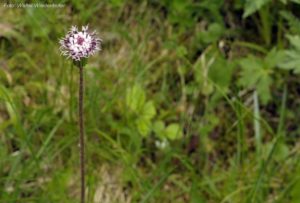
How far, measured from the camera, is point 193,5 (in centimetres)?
280

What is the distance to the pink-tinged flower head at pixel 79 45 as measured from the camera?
151 centimetres

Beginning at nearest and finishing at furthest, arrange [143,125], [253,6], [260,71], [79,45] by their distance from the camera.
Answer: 1. [79,45]
2. [253,6]
3. [143,125]
4. [260,71]

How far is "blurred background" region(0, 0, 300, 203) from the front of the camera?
2.23 metres

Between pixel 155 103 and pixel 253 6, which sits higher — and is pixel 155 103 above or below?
below

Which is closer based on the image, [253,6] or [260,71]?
[253,6]

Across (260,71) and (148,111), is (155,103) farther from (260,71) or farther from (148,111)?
(260,71)

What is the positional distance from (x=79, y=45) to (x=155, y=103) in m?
1.09

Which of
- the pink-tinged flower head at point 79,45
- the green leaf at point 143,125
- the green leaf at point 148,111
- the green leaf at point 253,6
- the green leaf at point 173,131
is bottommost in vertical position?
the green leaf at point 173,131

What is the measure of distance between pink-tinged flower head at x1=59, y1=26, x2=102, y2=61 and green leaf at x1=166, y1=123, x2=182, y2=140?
3.03 feet

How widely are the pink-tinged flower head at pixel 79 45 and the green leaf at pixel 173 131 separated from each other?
0.92m

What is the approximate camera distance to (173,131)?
96.3 inches

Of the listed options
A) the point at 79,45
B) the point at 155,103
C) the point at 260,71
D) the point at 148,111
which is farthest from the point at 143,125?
the point at 79,45

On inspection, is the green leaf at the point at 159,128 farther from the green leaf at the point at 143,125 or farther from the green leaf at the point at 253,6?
the green leaf at the point at 253,6

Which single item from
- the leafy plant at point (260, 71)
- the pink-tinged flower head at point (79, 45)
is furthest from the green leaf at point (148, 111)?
the pink-tinged flower head at point (79, 45)
